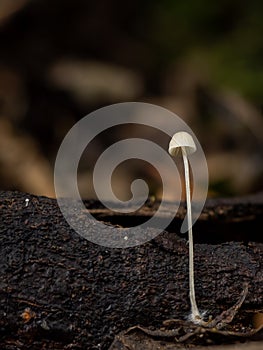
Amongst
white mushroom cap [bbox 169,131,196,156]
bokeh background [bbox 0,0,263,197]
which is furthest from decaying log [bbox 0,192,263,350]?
bokeh background [bbox 0,0,263,197]

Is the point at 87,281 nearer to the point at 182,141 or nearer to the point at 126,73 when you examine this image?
the point at 182,141

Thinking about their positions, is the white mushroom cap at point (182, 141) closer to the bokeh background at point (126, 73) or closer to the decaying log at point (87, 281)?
the decaying log at point (87, 281)

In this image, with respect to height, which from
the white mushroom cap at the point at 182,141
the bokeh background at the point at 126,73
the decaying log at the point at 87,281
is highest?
the bokeh background at the point at 126,73

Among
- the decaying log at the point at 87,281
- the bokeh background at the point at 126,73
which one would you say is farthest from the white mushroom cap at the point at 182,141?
the bokeh background at the point at 126,73

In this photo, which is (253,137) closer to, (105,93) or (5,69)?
(105,93)

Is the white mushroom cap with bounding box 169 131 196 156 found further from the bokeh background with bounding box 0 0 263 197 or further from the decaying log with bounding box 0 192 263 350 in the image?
the bokeh background with bounding box 0 0 263 197

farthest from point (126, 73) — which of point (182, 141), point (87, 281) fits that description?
point (87, 281)

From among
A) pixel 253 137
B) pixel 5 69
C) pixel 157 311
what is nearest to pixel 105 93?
pixel 5 69
